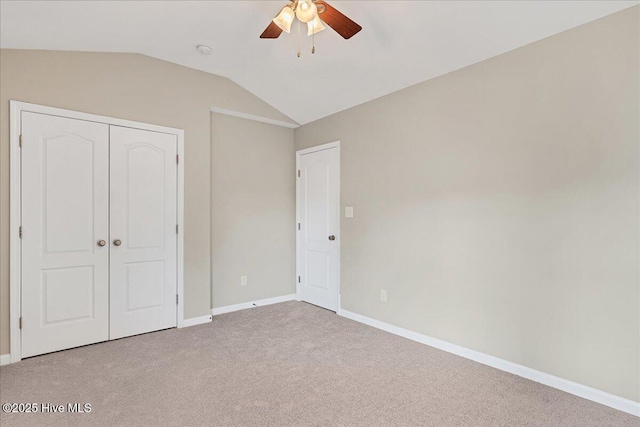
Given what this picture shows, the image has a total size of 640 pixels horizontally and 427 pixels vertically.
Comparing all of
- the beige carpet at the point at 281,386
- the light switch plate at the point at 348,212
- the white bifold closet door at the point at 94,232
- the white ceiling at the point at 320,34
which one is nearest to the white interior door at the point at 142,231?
the white bifold closet door at the point at 94,232

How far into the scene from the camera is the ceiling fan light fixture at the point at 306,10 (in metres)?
1.97

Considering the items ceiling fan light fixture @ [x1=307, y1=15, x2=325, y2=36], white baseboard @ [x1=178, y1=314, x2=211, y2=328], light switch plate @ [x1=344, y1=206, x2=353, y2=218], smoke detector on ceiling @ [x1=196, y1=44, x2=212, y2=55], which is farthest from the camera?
light switch plate @ [x1=344, y1=206, x2=353, y2=218]

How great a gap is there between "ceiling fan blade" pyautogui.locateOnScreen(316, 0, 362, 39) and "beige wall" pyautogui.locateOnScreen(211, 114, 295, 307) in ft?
7.90

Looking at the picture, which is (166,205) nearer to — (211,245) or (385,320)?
(211,245)

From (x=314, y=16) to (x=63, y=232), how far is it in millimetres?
2784

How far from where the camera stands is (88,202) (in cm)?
309

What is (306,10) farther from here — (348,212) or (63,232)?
(63,232)

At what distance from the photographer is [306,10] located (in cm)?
199

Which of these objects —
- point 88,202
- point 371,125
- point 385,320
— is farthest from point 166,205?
point 385,320

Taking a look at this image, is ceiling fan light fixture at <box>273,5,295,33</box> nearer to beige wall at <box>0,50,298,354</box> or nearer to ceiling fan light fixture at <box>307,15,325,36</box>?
ceiling fan light fixture at <box>307,15,325,36</box>

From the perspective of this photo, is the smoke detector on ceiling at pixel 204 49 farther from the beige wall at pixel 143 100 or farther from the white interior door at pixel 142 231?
the white interior door at pixel 142 231

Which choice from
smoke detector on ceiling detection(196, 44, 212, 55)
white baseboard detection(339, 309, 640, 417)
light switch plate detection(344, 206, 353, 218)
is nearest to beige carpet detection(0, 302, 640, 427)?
white baseboard detection(339, 309, 640, 417)

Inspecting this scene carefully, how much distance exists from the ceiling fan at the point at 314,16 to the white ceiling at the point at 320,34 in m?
0.50

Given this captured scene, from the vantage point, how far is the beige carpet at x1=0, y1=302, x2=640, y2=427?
2.03m
